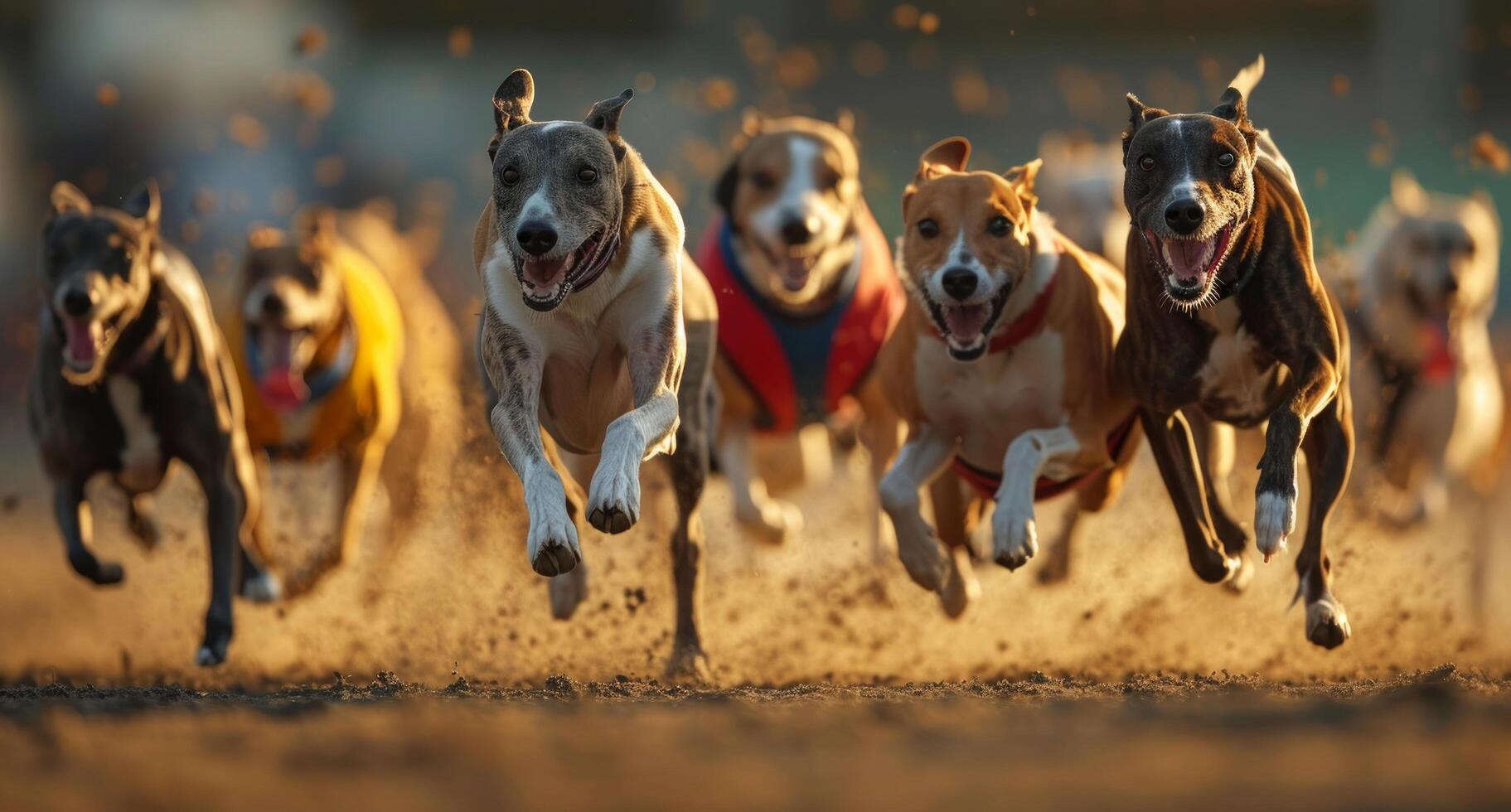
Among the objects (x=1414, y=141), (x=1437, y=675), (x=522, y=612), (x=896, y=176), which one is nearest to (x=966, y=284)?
(x=1437, y=675)

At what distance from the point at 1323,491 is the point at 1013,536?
0.74m

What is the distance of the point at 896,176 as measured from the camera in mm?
16844

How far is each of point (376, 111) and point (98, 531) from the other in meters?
10.9

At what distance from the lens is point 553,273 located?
4.64m

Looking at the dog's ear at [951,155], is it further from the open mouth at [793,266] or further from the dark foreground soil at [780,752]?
the dark foreground soil at [780,752]

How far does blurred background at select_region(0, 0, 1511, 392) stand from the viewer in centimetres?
1709

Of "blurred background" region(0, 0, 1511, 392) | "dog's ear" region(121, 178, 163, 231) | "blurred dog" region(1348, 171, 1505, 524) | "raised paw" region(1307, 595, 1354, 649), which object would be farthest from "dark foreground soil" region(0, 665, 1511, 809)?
"blurred background" region(0, 0, 1511, 392)

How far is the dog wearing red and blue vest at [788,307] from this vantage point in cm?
673

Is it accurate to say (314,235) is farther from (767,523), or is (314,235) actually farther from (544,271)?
(544,271)

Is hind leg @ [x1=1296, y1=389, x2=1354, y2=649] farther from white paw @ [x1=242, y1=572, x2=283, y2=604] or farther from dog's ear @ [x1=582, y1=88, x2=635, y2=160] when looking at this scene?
white paw @ [x1=242, y1=572, x2=283, y2=604]

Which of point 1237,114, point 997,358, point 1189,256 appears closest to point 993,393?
point 997,358

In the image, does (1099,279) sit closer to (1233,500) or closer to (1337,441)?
(1337,441)

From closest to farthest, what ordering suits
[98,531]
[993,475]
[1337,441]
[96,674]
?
[1337,441], [993,475], [96,674], [98,531]

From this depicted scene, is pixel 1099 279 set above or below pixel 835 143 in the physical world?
below
